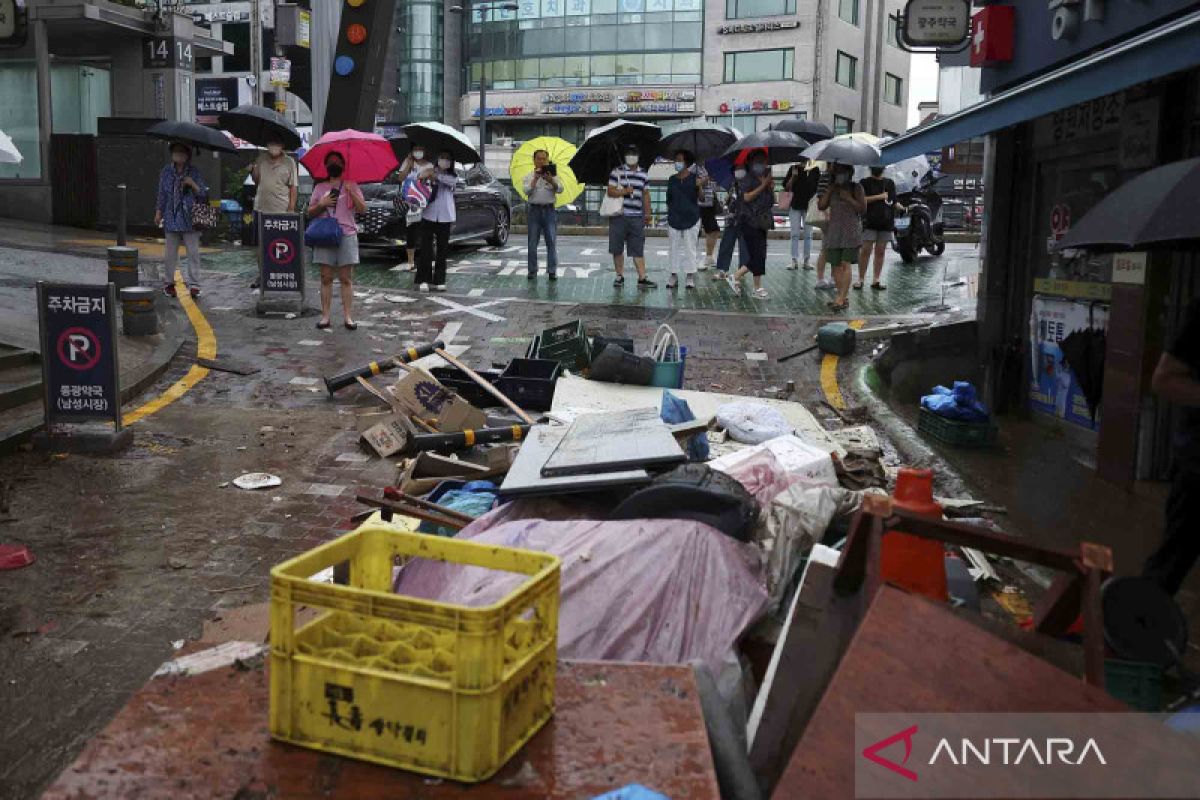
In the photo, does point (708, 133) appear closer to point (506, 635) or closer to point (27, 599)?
point (27, 599)

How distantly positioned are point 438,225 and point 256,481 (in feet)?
27.8

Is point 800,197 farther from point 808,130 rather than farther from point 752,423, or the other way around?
point 752,423

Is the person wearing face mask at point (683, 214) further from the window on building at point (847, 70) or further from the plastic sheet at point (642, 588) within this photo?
the window on building at point (847, 70)

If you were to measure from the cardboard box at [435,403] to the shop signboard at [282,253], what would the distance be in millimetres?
5270

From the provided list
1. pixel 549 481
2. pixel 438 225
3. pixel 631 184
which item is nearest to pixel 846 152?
pixel 631 184

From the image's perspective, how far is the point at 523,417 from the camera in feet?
27.4

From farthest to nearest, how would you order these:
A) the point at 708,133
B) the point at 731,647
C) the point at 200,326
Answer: the point at 708,133
the point at 200,326
the point at 731,647

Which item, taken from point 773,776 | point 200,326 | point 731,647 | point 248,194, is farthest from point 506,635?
point 248,194

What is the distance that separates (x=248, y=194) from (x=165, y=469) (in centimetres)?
1652

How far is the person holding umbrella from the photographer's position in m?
18.0

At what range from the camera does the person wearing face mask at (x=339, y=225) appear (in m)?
12.2

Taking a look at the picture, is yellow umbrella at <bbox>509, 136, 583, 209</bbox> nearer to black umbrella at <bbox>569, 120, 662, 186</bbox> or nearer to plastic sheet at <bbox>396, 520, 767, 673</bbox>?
black umbrella at <bbox>569, 120, 662, 186</bbox>

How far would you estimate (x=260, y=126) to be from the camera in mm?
14133

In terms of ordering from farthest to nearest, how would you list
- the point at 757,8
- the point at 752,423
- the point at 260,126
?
1. the point at 757,8
2. the point at 260,126
3. the point at 752,423
